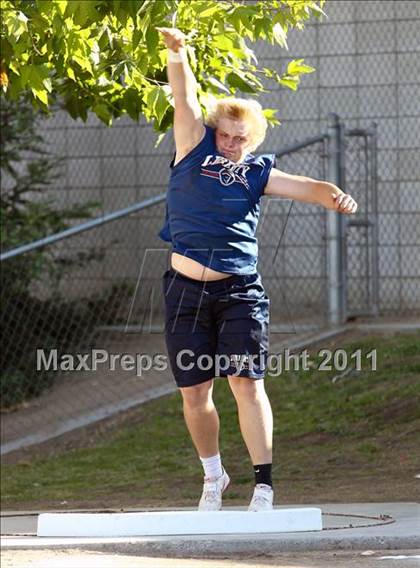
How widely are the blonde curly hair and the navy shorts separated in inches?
25.7

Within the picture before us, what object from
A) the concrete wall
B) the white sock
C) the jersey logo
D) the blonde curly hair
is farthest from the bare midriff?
the concrete wall

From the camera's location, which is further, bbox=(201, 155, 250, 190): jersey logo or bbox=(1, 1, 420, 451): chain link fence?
bbox=(1, 1, 420, 451): chain link fence

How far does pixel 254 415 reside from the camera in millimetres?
5691

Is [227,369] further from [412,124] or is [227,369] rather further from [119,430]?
[412,124]

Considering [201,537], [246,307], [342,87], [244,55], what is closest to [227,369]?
[246,307]

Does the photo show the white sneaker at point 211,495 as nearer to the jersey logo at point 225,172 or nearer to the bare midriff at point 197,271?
the bare midriff at point 197,271

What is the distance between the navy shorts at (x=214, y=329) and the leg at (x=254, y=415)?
0.19 feet

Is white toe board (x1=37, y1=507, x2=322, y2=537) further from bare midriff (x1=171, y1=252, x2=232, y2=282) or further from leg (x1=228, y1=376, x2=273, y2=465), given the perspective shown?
bare midriff (x1=171, y1=252, x2=232, y2=282)

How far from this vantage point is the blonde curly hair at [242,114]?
224 inches

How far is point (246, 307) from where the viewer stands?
568cm

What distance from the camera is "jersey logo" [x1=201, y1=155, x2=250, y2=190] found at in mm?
5617

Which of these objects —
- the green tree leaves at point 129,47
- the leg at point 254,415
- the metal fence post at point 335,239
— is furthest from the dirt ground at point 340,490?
the metal fence post at point 335,239

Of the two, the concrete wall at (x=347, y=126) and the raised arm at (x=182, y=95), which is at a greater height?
the concrete wall at (x=347, y=126)

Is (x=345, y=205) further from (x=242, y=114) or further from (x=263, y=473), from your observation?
(x=263, y=473)
